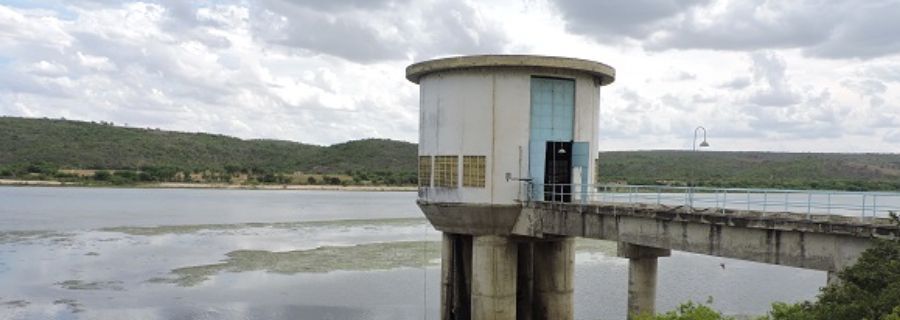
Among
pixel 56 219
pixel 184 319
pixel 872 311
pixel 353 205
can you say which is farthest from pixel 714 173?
→ pixel 872 311

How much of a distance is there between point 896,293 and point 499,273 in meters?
11.3

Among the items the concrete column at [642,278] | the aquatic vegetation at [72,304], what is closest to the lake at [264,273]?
the aquatic vegetation at [72,304]

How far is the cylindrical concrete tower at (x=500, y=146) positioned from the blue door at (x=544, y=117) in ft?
0.09

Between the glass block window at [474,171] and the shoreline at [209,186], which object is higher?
the glass block window at [474,171]

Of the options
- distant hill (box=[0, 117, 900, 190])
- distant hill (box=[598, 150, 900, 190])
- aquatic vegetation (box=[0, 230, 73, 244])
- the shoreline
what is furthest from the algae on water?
the shoreline

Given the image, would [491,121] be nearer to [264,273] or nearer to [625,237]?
[625,237]

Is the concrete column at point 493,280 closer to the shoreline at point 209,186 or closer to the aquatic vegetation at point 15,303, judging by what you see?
the aquatic vegetation at point 15,303

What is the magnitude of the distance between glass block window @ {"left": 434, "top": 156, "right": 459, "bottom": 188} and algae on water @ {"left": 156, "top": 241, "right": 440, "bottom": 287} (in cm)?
2062

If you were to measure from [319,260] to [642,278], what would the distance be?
98.8 ft

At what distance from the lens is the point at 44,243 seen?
5088 cm

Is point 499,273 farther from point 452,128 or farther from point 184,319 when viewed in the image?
point 184,319

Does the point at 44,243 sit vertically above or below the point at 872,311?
below

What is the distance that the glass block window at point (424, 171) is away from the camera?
71.8 feet

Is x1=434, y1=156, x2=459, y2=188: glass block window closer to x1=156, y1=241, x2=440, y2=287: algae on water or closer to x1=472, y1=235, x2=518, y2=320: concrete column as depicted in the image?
x1=472, y1=235, x2=518, y2=320: concrete column
